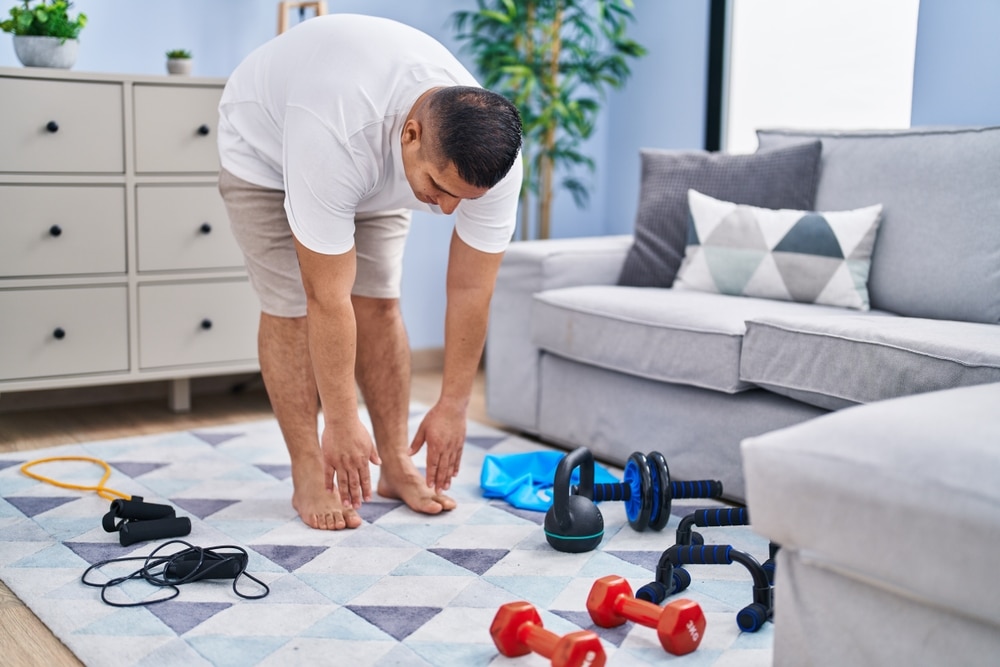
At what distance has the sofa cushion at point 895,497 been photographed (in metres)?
1.14

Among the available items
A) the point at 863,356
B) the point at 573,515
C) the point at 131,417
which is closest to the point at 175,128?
the point at 131,417

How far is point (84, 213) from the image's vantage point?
2783 mm

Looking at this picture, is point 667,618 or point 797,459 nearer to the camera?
point 797,459

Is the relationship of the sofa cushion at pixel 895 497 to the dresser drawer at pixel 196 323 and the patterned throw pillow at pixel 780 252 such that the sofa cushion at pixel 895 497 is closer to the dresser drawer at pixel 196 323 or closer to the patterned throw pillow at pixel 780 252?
the patterned throw pillow at pixel 780 252

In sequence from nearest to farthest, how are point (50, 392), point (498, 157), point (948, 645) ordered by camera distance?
1. point (948, 645)
2. point (498, 157)
3. point (50, 392)

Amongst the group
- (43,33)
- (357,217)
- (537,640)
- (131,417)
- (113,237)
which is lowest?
(131,417)

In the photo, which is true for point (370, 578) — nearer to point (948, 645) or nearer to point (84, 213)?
point (948, 645)

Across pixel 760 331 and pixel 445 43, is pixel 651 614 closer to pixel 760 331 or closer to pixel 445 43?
pixel 760 331

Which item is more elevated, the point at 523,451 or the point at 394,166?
the point at 394,166

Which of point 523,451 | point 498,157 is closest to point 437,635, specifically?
point 498,157

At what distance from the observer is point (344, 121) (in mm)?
1672

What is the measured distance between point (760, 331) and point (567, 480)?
0.57 meters

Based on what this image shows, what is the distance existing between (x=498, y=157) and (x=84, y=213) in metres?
1.66

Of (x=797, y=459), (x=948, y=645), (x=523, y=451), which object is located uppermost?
(x=797, y=459)
